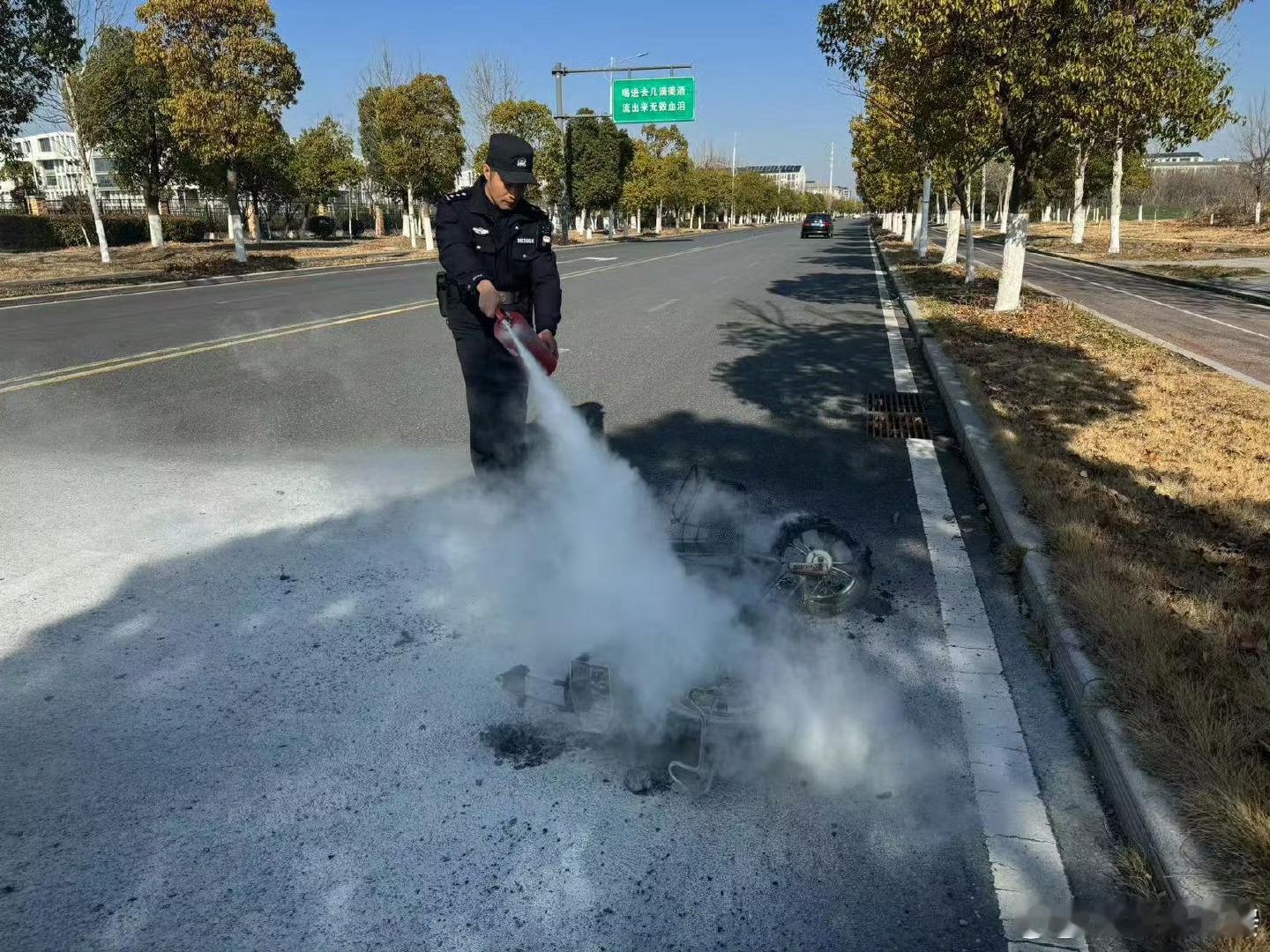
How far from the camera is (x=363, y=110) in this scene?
2158 inches

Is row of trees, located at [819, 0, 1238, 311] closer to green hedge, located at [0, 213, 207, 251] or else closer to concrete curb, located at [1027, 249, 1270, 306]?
concrete curb, located at [1027, 249, 1270, 306]

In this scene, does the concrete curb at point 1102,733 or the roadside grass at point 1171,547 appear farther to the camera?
the roadside grass at point 1171,547

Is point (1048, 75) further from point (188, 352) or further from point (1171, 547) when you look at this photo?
point (188, 352)

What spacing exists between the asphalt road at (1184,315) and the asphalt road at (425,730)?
6573 millimetres

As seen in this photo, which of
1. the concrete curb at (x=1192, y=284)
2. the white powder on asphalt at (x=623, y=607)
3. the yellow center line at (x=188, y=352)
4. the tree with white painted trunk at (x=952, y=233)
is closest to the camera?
the white powder on asphalt at (x=623, y=607)

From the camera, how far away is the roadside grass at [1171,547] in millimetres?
2223

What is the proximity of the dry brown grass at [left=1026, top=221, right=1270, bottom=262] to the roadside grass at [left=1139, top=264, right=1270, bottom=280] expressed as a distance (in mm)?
4581

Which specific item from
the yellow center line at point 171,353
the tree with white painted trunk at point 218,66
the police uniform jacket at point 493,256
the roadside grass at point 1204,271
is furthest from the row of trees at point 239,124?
the roadside grass at point 1204,271

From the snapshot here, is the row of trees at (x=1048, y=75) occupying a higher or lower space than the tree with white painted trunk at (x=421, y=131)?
lower

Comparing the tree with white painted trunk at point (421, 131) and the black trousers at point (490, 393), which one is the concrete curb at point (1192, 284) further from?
the tree with white painted trunk at point (421, 131)

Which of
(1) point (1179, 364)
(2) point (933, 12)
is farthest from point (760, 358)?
(2) point (933, 12)

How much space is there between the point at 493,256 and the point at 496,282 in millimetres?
136

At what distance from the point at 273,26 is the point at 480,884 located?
29.4 metres

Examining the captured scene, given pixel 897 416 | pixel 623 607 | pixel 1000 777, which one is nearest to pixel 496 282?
pixel 623 607
